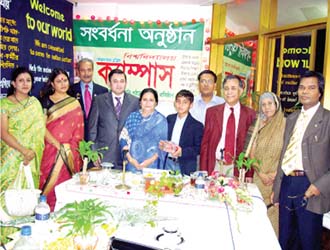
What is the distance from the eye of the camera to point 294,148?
8.18 feet

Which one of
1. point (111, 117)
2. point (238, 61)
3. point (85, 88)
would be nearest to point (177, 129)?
point (111, 117)

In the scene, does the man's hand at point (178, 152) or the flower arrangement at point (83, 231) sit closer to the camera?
the flower arrangement at point (83, 231)

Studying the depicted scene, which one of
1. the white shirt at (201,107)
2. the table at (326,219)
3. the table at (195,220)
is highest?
the white shirt at (201,107)

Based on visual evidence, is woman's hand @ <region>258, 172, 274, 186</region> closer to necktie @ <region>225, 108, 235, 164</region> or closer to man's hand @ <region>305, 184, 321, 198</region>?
necktie @ <region>225, 108, 235, 164</region>

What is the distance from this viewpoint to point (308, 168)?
2.38 meters

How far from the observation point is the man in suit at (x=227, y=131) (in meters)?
2.90

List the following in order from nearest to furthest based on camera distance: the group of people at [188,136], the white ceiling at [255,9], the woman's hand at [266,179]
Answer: the group of people at [188,136] → the woman's hand at [266,179] → the white ceiling at [255,9]

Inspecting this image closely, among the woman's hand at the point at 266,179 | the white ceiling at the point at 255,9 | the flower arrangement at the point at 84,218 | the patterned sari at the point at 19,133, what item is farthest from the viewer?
the white ceiling at the point at 255,9

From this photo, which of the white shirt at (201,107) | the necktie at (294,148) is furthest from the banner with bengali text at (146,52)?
the necktie at (294,148)

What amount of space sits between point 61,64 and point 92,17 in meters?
0.73

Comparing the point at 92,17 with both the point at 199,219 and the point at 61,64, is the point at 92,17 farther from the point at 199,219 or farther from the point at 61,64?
the point at 199,219

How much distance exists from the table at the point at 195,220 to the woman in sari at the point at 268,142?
303 mm

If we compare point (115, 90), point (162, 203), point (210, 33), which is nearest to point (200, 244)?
point (162, 203)

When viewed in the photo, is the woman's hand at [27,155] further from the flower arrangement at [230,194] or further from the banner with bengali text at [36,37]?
the flower arrangement at [230,194]
